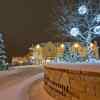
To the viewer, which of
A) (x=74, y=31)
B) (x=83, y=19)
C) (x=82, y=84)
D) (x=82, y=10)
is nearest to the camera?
(x=82, y=84)

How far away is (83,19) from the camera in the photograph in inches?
1346

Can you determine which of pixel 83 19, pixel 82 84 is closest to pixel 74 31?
pixel 83 19

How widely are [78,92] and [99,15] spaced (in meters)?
26.5

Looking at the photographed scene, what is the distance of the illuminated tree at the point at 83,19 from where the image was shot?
111ft

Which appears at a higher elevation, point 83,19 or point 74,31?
point 83,19

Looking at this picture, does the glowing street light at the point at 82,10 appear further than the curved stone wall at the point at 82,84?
Yes

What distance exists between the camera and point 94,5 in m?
34.9

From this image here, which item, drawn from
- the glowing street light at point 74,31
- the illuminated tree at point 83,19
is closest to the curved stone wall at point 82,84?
the illuminated tree at point 83,19

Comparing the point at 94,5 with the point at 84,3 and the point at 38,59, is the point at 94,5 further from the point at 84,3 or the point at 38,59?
the point at 38,59

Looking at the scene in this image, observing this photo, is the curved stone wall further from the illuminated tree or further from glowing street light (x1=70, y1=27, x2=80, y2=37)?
glowing street light (x1=70, y1=27, x2=80, y2=37)

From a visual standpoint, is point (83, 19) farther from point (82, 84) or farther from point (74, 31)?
point (82, 84)

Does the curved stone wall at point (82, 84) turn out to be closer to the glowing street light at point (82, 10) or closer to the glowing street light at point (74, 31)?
the glowing street light at point (82, 10)

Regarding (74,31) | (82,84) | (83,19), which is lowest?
(82,84)

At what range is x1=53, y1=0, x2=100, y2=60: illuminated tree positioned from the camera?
33812mm
